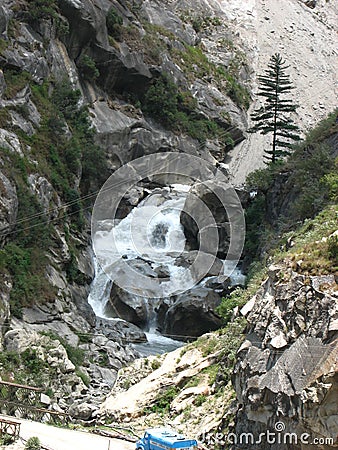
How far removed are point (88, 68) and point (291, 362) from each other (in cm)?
3309

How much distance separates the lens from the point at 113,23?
4175 cm

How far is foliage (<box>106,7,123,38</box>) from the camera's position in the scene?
136 feet

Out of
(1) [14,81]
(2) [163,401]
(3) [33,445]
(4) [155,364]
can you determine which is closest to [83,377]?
(4) [155,364]

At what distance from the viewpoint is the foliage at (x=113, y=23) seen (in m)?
41.5

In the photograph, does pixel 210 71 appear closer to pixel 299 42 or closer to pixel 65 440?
pixel 299 42

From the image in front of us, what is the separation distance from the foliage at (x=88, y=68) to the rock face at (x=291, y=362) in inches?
1188

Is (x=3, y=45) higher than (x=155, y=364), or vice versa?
(x=155, y=364)

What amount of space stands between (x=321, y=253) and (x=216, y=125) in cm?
4034

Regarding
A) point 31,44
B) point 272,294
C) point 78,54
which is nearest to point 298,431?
point 272,294

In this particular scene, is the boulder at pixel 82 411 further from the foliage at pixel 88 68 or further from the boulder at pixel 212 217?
the foliage at pixel 88 68

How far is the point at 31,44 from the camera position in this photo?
108ft

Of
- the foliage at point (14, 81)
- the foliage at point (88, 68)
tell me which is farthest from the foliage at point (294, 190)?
the foliage at point (88, 68)

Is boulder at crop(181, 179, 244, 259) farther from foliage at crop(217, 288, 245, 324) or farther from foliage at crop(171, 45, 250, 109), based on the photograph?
foliage at crop(171, 45, 250, 109)

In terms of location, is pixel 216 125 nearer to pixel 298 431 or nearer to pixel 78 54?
pixel 78 54
